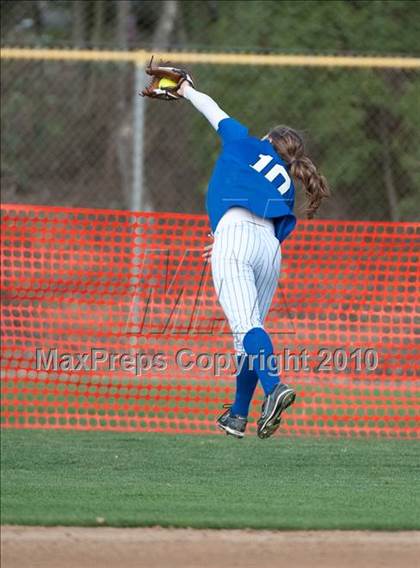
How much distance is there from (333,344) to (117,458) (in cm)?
264

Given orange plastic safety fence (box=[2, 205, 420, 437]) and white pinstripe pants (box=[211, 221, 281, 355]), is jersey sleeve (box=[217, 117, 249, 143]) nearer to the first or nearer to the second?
white pinstripe pants (box=[211, 221, 281, 355])

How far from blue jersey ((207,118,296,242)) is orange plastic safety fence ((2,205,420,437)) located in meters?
3.42

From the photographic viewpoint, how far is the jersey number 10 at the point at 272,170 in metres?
6.44

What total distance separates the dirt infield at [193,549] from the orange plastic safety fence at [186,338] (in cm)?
395

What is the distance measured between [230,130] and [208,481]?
2.33m

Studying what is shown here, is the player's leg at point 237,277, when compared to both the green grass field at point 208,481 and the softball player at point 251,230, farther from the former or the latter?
the green grass field at point 208,481

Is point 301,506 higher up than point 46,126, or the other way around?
point 46,126

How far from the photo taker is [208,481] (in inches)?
298

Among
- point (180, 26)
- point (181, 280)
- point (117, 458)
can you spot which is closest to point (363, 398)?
point (181, 280)

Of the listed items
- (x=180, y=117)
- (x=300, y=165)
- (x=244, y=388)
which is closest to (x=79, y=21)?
(x=180, y=117)

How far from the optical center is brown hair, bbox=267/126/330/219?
6.64 meters

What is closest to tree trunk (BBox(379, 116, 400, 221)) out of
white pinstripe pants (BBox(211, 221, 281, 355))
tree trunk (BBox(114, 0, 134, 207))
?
tree trunk (BBox(114, 0, 134, 207))

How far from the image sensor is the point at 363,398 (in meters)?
10.3

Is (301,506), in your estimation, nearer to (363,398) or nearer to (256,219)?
(256,219)
